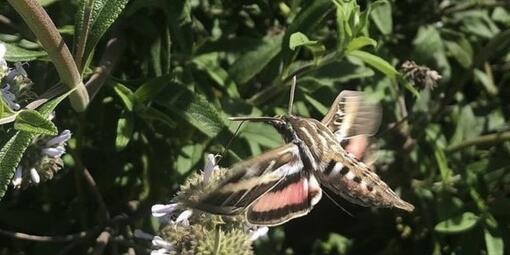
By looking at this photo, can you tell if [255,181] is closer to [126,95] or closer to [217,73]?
[126,95]

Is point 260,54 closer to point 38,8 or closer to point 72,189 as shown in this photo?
point 72,189

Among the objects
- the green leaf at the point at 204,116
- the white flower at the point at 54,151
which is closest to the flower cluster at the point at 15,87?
the white flower at the point at 54,151

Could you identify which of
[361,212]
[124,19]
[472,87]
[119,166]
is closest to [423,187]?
[361,212]

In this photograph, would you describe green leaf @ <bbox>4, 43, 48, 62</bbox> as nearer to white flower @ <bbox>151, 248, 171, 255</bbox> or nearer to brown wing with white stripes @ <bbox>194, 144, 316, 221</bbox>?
white flower @ <bbox>151, 248, 171, 255</bbox>

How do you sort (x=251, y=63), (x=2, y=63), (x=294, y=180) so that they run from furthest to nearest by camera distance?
(x=251, y=63) → (x=2, y=63) → (x=294, y=180)

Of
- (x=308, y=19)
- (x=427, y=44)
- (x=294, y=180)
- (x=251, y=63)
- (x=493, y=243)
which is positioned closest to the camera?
(x=294, y=180)

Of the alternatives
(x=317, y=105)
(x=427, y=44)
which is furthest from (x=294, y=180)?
(x=427, y=44)
